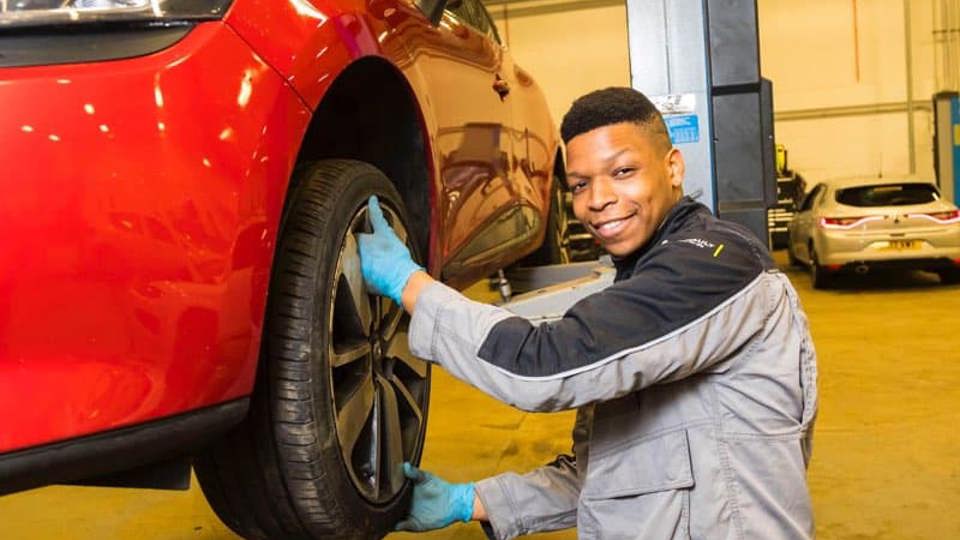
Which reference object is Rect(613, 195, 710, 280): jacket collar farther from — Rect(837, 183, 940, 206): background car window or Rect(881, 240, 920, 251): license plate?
Rect(837, 183, 940, 206): background car window

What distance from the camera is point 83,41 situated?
943 millimetres

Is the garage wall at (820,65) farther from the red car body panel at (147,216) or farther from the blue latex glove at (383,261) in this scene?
the red car body panel at (147,216)

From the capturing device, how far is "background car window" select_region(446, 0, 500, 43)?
1.98 meters

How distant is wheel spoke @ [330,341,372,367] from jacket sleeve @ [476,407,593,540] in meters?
0.46

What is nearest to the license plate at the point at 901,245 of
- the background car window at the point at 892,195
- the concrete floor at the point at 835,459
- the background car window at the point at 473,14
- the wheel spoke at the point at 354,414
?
the background car window at the point at 892,195

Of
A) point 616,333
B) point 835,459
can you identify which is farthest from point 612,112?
point 835,459

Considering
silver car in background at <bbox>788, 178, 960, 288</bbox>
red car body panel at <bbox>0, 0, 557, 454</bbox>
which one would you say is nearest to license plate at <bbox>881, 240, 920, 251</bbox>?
silver car in background at <bbox>788, 178, 960, 288</bbox>

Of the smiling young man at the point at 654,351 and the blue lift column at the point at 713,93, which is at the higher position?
the blue lift column at the point at 713,93

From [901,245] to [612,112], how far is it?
21.0ft

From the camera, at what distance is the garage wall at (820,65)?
35.7 feet

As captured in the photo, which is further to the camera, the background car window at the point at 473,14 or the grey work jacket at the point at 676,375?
the background car window at the point at 473,14

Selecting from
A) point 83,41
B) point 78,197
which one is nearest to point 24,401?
point 78,197

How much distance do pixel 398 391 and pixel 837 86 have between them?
11.0 meters

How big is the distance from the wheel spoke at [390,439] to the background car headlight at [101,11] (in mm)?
692
